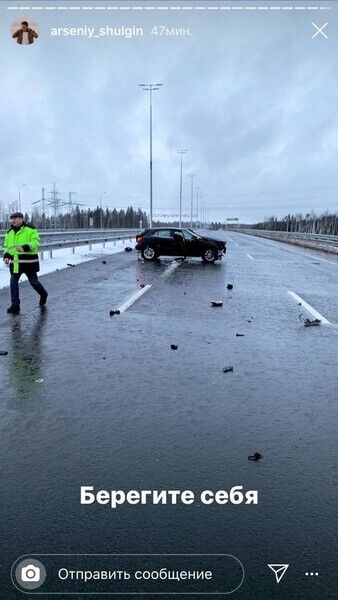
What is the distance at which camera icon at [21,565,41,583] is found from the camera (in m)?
2.37

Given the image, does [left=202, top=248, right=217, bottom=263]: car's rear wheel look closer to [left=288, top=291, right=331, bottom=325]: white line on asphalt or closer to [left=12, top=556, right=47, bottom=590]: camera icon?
[left=288, top=291, right=331, bottom=325]: white line on asphalt

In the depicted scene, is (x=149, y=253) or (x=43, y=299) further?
(x=149, y=253)

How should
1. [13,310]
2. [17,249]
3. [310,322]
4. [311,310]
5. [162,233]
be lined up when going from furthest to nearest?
1. [162,233]
2. [311,310]
3. [17,249]
4. [13,310]
5. [310,322]

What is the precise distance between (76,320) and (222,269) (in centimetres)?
1059

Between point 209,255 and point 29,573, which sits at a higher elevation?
point 209,255

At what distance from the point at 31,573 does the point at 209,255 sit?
19111 mm

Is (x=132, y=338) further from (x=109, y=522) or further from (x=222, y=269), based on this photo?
(x=222, y=269)

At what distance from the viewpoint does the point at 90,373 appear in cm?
545

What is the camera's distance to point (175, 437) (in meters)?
3.83

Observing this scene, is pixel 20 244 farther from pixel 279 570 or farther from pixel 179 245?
pixel 179 245

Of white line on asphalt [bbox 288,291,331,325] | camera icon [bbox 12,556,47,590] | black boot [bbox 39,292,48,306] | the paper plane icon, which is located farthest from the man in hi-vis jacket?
the paper plane icon

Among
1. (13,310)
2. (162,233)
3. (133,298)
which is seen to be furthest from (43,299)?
(162,233)

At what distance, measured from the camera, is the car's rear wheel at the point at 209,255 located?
20984mm

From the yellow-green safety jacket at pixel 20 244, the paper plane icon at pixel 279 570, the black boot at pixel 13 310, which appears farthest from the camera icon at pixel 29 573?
the yellow-green safety jacket at pixel 20 244
